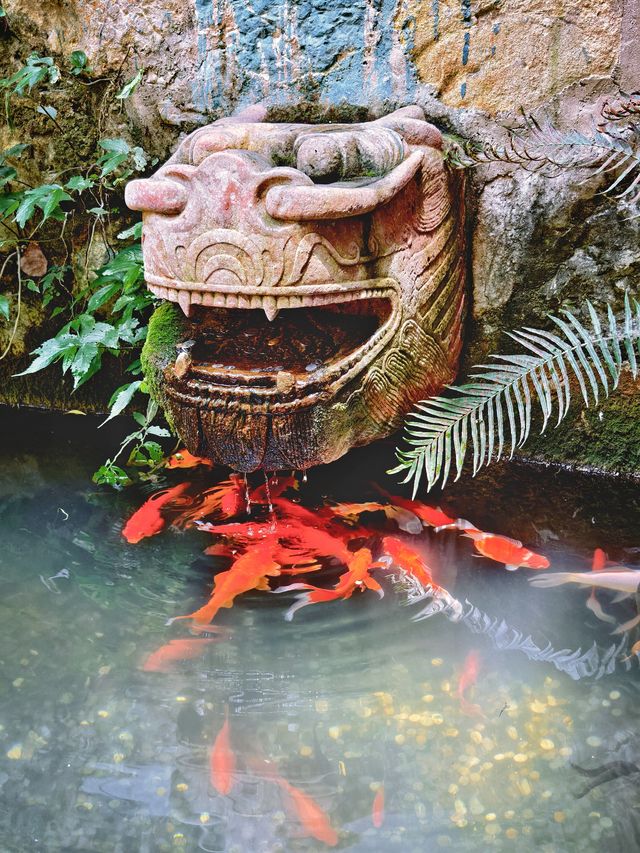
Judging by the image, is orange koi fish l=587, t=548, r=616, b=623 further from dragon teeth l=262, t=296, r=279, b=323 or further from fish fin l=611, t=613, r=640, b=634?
dragon teeth l=262, t=296, r=279, b=323

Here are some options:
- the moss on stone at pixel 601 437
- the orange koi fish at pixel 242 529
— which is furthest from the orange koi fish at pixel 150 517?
the moss on stone at pixel 601 437

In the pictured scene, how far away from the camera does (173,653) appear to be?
2369mm

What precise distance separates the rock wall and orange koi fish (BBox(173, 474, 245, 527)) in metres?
1.16

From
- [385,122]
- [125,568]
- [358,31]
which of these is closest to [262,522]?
[125,568]

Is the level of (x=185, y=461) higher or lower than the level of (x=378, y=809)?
higher

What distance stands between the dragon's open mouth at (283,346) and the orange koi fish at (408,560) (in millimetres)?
675

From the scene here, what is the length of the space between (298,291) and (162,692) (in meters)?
1.28

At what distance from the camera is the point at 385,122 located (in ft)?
9.20

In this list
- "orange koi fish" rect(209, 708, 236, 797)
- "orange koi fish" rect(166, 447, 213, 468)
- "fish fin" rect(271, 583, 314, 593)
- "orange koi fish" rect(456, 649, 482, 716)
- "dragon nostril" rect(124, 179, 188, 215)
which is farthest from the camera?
"orange koi fish" rect(166, 447, 213, 468)

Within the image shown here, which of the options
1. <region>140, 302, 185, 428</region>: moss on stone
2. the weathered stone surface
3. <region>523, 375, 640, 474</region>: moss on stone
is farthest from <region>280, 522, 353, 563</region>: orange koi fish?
the weathered stone surface

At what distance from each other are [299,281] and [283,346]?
0.51m

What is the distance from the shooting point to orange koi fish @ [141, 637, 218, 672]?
2.31 m

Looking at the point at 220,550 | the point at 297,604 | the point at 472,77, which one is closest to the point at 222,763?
the point at 297,604

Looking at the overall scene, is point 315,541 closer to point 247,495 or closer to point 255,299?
point 247,495
